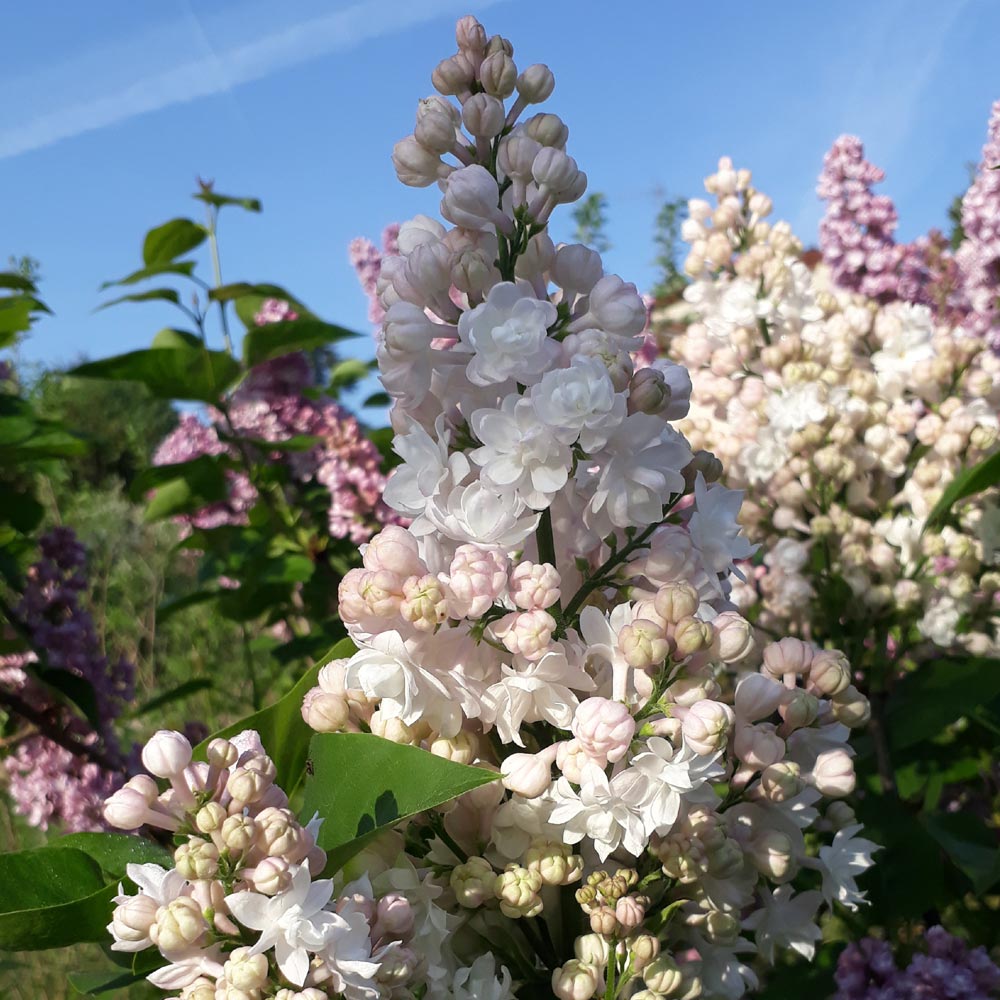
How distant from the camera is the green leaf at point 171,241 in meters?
2.82

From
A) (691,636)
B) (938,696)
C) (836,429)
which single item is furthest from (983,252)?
(691,636)

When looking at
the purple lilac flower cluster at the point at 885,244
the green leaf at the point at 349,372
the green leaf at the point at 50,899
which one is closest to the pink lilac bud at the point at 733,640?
the green leaf at the point at 50,899

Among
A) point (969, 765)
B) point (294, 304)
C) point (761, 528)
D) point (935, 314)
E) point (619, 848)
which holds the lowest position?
point (969, 765)

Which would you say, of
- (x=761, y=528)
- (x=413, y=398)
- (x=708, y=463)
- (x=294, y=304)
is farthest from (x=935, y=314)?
(x=413, y=398)

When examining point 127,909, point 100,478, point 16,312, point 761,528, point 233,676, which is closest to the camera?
point 127,909

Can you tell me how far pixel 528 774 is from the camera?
879 mm

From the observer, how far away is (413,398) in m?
0.97

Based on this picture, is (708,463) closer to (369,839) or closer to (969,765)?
(369,839)

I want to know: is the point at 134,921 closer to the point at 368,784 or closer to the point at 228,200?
the point at 368,784

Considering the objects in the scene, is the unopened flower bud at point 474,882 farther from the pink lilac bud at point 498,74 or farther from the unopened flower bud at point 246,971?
the pink lilac bud at point 498,74

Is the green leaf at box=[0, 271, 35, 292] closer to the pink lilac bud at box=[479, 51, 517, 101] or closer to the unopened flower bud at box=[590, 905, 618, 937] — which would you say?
the pink lilac bud at box=[479, 51, 517, 101]

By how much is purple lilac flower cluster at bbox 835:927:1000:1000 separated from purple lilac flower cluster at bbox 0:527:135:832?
148 cm

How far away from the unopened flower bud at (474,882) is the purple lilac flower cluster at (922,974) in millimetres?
865

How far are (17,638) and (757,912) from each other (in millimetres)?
1681
